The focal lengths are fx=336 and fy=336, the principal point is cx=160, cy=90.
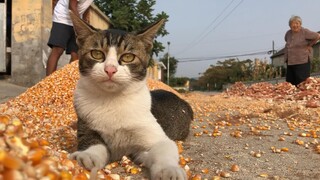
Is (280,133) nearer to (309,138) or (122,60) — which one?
(309,138)

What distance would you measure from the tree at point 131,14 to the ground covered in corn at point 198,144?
32.3 feet

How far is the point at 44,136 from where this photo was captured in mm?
2645

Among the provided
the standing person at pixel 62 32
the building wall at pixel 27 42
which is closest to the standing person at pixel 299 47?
the standing person at pixel 62 32

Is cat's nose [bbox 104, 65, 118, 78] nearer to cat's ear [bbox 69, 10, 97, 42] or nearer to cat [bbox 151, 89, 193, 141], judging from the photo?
cat's ear [bbox 69, 10, 97, 42]

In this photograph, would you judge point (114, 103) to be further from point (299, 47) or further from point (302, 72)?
point (302, 72)

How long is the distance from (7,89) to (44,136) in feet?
14.6

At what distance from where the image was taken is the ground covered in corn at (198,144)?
40.2 inches

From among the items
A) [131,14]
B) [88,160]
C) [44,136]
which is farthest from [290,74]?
[131,14]

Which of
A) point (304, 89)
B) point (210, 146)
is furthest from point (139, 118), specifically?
point (304, 89)

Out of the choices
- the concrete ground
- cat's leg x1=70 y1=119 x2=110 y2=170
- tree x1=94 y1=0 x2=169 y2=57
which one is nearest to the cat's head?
cat's leg x1=70 y1=119 x2=110 y2=170

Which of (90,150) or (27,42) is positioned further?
(27,42)

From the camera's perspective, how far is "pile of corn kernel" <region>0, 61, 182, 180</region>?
93 centimetres

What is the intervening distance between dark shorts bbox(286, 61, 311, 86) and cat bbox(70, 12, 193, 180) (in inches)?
243

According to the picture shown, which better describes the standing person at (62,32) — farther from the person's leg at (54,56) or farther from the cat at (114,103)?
the cat at (114,103)
